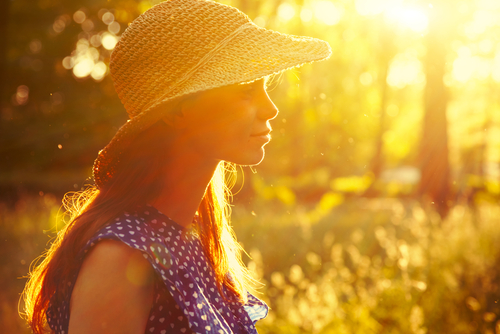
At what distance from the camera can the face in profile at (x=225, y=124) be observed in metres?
1.57

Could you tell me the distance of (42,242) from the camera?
246 inches

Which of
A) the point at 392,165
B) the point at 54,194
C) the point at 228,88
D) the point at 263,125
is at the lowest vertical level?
the point at 392,165

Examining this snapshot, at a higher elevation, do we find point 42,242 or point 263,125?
point 263,125

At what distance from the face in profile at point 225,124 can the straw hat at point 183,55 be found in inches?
4.1

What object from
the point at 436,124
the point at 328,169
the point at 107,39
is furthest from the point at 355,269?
the point at 328,169

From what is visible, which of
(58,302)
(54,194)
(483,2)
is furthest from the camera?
(54,194)

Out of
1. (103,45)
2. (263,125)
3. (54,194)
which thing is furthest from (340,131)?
(263,125)

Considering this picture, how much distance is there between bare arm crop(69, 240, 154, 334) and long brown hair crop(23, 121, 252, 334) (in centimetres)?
15

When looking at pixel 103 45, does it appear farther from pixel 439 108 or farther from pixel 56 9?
pixel 439 108

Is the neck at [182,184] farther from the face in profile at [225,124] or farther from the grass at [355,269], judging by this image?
the grass at [355,269]

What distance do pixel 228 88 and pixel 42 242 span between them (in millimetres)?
5709

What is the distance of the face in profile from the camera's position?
1.57 metres

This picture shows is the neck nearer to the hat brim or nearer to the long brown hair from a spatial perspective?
the long brown hair

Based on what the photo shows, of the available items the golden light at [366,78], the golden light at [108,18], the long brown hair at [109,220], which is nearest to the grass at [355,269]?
the long brown hair at [109,220]
